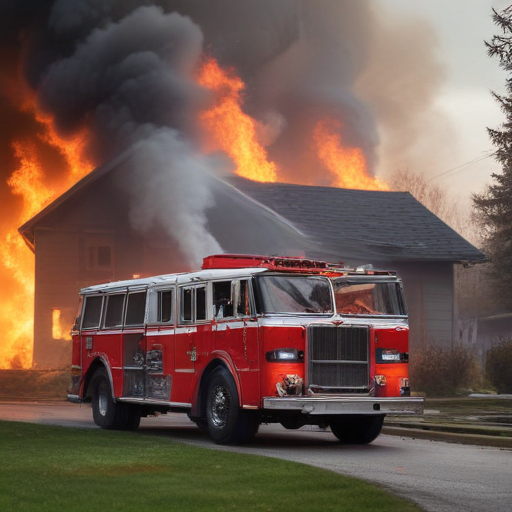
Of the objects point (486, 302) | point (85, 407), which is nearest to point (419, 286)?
point (85, 407)

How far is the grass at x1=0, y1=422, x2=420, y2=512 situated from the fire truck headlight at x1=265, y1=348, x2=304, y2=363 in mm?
1630

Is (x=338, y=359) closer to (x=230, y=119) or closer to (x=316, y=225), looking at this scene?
(x=316, y=225)

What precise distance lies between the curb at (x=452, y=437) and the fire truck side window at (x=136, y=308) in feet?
14.2

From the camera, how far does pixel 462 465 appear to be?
12.8m

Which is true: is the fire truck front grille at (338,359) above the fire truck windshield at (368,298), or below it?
below

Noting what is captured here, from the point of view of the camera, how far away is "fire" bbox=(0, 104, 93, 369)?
37.4m

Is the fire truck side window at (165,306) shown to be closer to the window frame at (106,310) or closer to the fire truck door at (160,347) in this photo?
the fire truck door at (160,347)

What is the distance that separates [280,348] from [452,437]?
127 inches

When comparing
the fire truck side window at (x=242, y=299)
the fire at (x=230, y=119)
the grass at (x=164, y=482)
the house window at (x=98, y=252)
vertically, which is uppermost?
the fire at (x=230, y=119)

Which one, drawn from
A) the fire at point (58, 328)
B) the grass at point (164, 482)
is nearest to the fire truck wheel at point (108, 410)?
the grass at point (164, 482)

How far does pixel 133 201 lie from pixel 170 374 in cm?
1859

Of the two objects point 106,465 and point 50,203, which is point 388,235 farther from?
point 106,465

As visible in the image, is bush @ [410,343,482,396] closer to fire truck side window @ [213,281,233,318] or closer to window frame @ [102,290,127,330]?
window frame @ [102,290,127,330]

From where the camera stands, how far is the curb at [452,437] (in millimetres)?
15087
